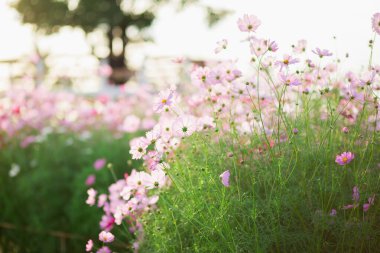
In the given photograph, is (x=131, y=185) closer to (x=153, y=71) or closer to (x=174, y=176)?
(x=174, y=176)

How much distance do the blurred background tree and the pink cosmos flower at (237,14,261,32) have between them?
10.4m

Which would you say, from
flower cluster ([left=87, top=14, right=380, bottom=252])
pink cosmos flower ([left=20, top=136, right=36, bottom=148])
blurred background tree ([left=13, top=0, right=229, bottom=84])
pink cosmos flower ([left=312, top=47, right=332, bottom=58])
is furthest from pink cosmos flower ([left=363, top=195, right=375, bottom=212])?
blurred background tree ([left=13, top=0, right=229, bottom=84])

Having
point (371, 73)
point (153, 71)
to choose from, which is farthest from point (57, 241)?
point (153, 71)

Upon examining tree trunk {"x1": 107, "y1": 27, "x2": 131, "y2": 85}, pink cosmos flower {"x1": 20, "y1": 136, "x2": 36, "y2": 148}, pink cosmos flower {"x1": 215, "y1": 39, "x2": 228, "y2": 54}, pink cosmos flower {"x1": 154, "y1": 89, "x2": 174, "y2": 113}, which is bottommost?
tree trunk {"x1": 107, "y1": 27, "x2": 131, "y2": 85}

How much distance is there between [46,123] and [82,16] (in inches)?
337

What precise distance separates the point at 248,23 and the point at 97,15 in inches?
435

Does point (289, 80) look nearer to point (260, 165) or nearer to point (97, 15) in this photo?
point (260, 165)

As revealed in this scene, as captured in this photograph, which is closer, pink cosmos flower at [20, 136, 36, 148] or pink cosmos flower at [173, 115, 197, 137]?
pink cosmos flower at [173, 115, 197, 137]

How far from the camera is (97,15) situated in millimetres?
12039

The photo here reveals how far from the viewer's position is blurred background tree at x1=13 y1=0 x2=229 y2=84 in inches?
471

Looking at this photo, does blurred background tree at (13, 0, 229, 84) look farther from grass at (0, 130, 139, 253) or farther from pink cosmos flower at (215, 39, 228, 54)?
pink cosmos flower at (215, 39, 228, 54)

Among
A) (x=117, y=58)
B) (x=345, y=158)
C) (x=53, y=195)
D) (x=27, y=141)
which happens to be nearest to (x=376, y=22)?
(x=345, y=158)

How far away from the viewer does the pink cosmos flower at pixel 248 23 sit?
1.57 metres

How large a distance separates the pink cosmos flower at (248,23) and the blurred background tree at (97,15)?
10.4 m
